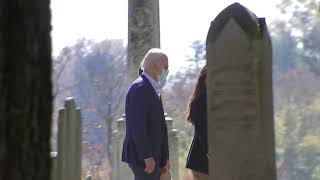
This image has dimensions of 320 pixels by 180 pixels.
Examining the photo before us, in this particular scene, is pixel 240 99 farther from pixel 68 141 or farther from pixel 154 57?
pixel 68 141

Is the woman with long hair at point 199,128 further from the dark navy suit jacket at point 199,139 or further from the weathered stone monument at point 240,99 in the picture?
the weathered stone monument at point 240,99

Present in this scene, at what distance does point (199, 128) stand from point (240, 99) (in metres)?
1.68

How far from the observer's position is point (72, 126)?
886 cm

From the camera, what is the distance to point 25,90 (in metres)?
2.26

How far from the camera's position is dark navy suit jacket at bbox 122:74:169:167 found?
633cm

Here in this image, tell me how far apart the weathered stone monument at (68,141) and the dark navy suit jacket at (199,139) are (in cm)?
274

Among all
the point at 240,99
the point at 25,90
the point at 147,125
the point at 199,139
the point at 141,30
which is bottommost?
the point at 199,139

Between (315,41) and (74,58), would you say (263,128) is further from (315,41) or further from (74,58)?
(315,41)

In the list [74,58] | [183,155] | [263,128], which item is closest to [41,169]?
[263,128]

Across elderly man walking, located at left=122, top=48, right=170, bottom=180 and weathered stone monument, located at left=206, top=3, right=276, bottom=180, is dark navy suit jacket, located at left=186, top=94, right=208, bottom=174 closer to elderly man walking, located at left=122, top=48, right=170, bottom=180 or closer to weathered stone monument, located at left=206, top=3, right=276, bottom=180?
elderly man walking, located at left=122, top=48, right=170, bottom=180

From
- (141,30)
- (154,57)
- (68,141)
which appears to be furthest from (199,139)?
(141,30)

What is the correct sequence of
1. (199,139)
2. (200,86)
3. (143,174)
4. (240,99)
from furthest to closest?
(143,174), (199,139), (200,86), (240,99)

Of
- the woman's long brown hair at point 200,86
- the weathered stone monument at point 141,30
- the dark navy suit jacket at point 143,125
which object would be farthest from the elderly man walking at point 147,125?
the weathered stone monument at point 141,30

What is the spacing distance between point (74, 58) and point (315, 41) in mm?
9030
